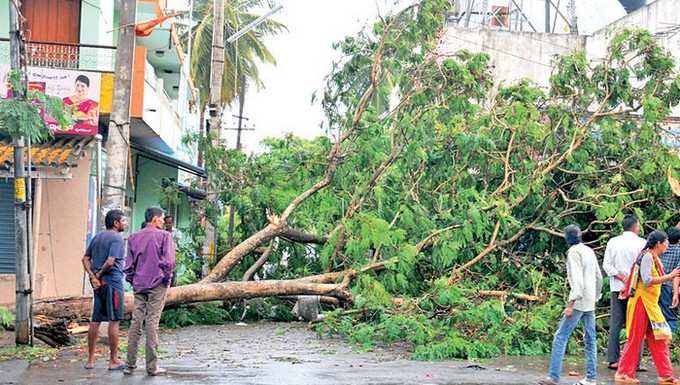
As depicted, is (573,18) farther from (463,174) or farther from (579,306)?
(579,306)

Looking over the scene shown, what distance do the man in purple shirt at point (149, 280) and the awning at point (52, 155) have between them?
5.84 metres

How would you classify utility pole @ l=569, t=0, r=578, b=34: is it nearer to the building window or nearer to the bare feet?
the building window

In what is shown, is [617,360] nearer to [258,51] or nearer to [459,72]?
[459,72]

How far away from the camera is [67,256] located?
16672 millimetres

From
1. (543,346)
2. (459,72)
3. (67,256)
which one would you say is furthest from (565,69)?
(67,256)

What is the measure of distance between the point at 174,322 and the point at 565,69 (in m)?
7.28

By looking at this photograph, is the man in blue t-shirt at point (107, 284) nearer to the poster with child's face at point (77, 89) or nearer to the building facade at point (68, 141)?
the building facade at point (68, 141)

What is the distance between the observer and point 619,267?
33.4 ft

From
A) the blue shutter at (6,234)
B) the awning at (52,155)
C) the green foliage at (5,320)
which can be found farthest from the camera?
the blue shutter at (6,234)

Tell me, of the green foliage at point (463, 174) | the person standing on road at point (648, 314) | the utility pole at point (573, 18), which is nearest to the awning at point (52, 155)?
the green foliage at point (463, 174)

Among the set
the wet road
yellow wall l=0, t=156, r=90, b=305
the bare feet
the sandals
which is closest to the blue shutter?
yellow wall l=0, t=156, r=90, b=305

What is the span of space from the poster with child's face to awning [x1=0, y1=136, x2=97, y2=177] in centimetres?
35

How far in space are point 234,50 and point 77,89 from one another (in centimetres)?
2044

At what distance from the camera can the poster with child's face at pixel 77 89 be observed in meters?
16.1
